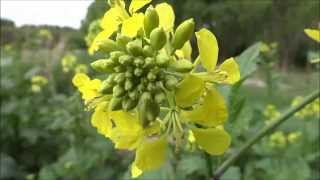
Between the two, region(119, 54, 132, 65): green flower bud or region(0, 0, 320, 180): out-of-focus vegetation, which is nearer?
region(119, 54, 132, 65): green flower bud

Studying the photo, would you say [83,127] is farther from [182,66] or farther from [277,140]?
[182,66]

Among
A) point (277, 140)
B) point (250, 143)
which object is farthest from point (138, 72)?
point (277, 140)

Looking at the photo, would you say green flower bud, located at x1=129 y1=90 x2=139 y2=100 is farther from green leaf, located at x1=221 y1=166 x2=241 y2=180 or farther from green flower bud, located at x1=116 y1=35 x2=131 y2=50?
green leaf, located at x1=221 y1=166 x2=241 y2=180

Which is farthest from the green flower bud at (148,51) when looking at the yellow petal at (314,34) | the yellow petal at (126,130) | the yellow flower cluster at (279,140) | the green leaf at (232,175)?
the yellow flower cluster at (279,140)

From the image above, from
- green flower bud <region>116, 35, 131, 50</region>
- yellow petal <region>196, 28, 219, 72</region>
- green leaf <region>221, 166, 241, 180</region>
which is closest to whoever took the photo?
yellow petal <region>196, 28, 219, 72</region>

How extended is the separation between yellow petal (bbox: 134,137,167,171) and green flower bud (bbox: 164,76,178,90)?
94 millimetres

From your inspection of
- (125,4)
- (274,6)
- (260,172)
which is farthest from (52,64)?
(274,6)

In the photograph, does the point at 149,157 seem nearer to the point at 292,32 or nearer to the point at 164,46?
the point at 164,46

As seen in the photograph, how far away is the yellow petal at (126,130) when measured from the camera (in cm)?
101

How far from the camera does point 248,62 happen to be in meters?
1.59

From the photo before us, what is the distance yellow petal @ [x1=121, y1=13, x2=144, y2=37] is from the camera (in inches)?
40.4

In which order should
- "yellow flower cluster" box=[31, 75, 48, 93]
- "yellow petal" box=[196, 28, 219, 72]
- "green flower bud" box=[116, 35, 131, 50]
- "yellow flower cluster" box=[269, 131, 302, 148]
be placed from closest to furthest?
Answer: 1. "yellow petal" box=[196, 28, 219, 72]
2. "green flower bud" box=[116, 35, 131, 50]
3. "yellow flower cluster" box=[269, 131, 302, 148]
4. "yellow flower cluster" box=[31, 75, 48, 93]

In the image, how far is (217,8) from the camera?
52.3ft

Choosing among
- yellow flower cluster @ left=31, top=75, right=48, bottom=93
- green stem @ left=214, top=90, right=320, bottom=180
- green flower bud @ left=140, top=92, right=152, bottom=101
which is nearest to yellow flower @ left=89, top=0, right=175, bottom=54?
green flower bud @ left=140, top=92, right=152, bottom=101
